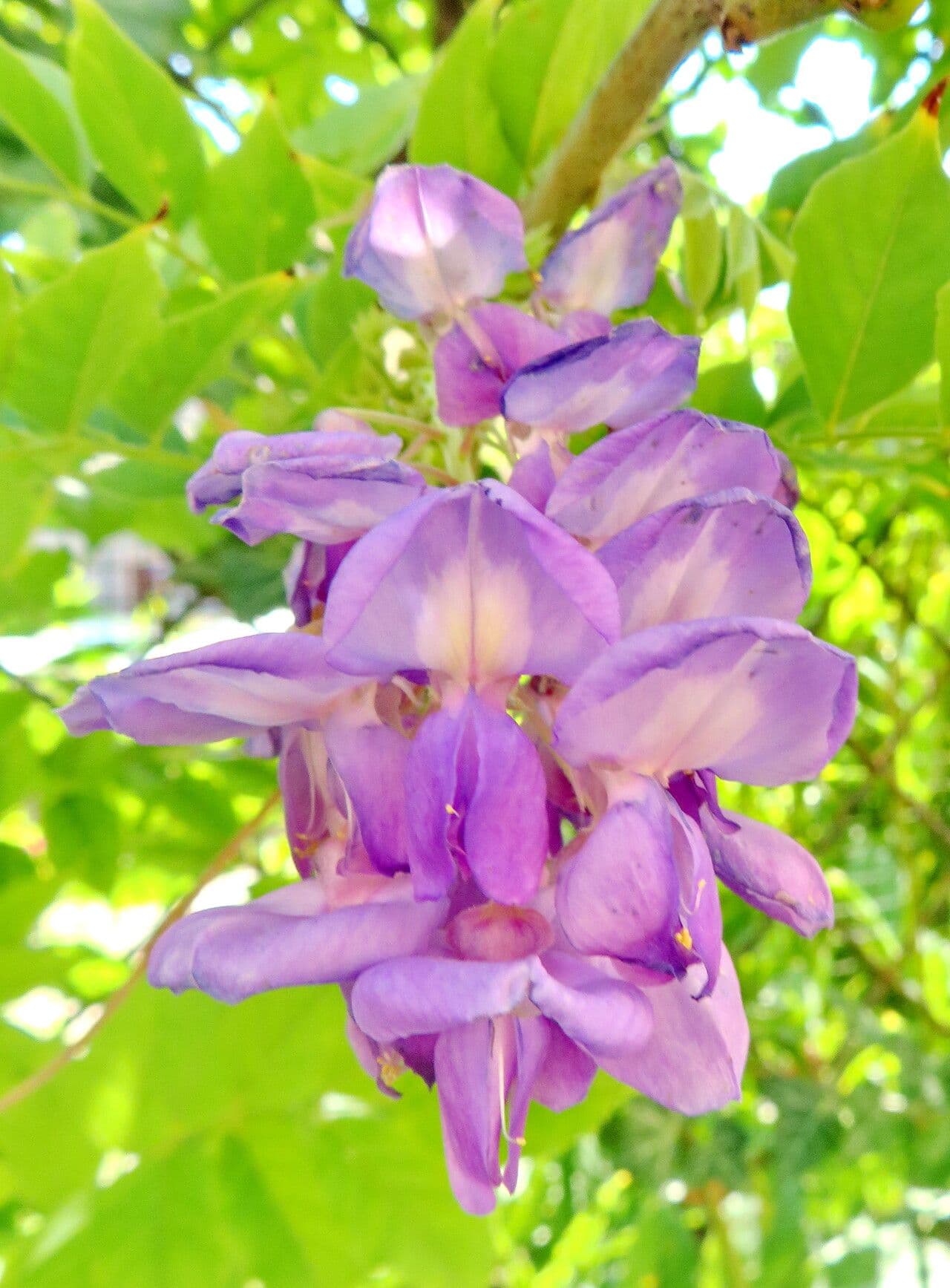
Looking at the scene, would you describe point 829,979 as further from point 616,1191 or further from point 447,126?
point 447,126

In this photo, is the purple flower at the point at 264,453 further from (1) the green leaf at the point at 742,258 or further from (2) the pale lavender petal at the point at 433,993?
(1) the green leaf at the point at 742,258

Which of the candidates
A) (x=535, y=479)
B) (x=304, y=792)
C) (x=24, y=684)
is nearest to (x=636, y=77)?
(x=535, y=479)

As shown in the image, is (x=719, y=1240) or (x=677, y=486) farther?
(x=719, y=1240)

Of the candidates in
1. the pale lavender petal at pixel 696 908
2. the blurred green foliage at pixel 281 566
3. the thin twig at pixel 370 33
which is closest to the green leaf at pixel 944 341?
the blurred green foliage at pixel 281 566

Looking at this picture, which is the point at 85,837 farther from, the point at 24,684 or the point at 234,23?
the point at 234,23

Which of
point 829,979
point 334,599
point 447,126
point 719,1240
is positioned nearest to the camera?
point 334,599

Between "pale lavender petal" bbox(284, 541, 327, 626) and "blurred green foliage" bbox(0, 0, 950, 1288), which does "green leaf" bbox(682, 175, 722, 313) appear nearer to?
"blurred green foliage" bbox(0, 0, 950, 1288)

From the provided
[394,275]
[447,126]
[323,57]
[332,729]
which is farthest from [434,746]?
[323,57]
